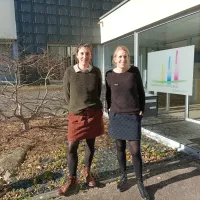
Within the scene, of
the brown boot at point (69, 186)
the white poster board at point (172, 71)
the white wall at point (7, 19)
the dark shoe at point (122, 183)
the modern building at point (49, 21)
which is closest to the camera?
the brown boot at point (69, 186)

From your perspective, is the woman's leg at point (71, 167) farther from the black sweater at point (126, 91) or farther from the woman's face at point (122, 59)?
the woman's face at point (122, 59)

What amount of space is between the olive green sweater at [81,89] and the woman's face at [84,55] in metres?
0.13

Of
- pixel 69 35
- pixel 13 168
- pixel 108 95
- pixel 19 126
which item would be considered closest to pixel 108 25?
pixel 19 126

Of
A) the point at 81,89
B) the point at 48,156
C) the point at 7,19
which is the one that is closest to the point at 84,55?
the point at 81,89

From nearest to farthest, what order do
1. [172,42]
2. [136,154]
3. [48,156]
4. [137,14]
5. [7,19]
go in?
[136,154] → [48,156] → [137,14] → [172,42] → [7,19]

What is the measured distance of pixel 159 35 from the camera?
18.8 feet

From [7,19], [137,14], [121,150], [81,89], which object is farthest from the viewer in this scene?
[7,19]

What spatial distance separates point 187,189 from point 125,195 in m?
0.82

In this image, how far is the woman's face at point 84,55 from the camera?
8.59ft

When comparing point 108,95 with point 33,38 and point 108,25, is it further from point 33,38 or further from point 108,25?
point 33,38

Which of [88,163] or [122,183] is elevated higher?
[88,163]

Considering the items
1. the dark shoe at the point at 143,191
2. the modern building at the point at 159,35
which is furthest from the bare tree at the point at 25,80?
the dark shoe at the point at 143,191

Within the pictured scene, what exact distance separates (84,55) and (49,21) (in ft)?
43.2

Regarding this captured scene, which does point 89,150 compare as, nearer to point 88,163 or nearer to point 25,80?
point 88,163
